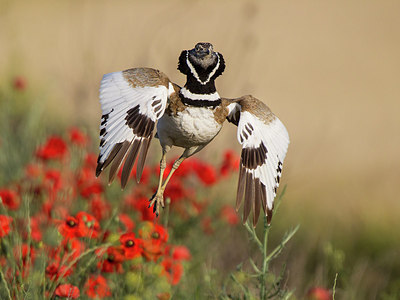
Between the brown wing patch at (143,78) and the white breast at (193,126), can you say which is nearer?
the white breast at (193,126)

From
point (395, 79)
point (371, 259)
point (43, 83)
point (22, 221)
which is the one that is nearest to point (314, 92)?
point (395, 79)

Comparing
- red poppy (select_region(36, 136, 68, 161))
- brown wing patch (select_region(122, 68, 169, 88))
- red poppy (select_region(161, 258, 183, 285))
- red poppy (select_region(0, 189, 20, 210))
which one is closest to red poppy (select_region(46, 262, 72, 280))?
red poppy (select_region(161, 258, 183, 285))

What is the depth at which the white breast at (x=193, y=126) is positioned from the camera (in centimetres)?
159

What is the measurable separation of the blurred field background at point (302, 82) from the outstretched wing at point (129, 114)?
1.12 metres

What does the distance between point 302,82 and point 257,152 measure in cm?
709

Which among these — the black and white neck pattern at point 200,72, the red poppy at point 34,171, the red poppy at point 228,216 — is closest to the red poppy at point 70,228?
the black and white neck pattern at point 200,72

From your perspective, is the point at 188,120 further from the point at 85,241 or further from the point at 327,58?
the point at 327,58

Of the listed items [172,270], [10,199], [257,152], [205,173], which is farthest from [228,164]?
[257,152]

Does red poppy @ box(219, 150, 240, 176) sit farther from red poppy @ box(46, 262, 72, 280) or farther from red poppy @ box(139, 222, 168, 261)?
red poppy @ box(46, 262, 72, 280)

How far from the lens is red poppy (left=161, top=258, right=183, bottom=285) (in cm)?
250

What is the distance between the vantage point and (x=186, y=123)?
5.24 ft

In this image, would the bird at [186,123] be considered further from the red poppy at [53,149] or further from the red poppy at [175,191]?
the red poppy at [53,149]

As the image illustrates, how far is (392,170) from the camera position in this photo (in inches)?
225

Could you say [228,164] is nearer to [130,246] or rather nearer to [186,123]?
[130,246]
